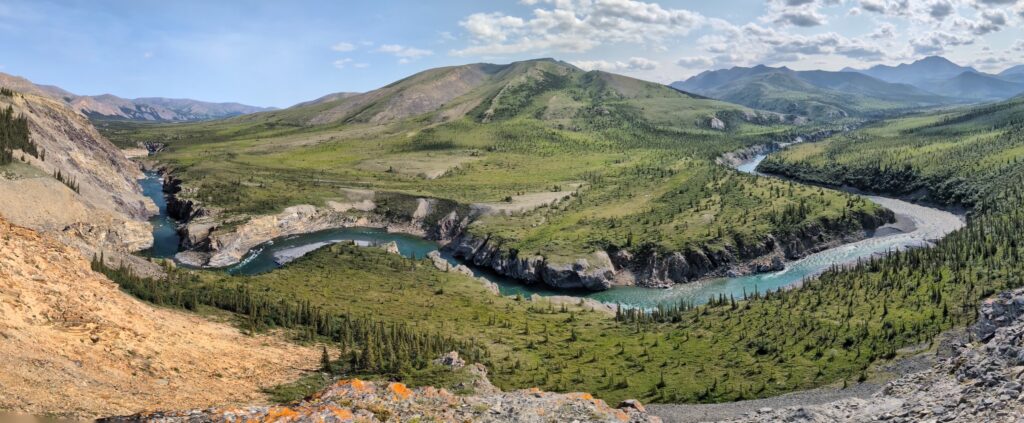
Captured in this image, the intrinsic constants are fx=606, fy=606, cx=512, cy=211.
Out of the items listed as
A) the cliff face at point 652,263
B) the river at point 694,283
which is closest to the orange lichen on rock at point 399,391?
the river at point 694,283

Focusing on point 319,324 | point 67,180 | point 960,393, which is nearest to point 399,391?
A: point 319,324

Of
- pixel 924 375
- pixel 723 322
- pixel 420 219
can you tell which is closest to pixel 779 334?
pixel 723 322

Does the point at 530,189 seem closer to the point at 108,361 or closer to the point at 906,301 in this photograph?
the point at 906,301

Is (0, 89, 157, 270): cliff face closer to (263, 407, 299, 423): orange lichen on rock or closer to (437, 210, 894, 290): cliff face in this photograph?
(263, 407, 299, 423): orange lichen on rock

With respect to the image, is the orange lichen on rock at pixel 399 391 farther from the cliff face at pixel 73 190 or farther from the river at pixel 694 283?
the river at pixel 694 283

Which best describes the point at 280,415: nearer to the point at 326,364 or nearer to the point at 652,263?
the point at 326,364

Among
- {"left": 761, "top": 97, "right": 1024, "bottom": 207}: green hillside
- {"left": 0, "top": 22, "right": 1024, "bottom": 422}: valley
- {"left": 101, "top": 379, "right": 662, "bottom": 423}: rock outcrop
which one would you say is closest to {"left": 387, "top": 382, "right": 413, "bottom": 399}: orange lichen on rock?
{"left": 101, "top": 379, "right": 662, "bottom": 423}: rock outcrop
